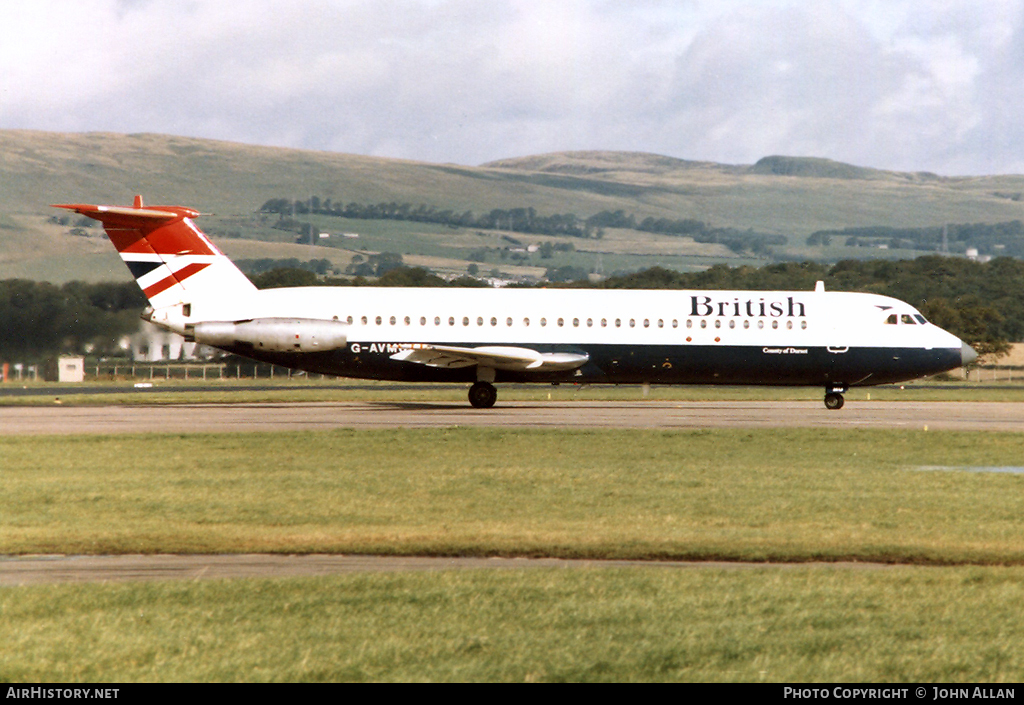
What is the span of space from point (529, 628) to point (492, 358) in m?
28.4

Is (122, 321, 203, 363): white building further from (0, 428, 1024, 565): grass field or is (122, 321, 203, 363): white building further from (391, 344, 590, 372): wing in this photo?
(0, 428, 1024, 565): grass field

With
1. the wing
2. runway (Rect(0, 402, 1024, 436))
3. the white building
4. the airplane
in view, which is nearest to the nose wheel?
runway (Rect(0, 402, 1024, 436))

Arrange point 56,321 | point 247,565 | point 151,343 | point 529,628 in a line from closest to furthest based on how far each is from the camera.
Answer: point 529,628 < point 247,565 < point 56,321 < point 151,343

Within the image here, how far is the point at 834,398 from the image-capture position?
1578 inches

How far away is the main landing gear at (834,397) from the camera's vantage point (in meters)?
40.0

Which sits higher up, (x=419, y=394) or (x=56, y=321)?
(x=56, y=321)

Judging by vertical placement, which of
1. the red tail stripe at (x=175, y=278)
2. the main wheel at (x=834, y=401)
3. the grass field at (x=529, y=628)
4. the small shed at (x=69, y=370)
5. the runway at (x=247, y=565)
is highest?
the red tail stripe at (x=175, y=278)

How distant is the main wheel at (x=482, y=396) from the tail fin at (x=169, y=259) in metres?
8.57

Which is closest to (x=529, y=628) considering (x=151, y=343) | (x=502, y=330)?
(x=502, y=330)

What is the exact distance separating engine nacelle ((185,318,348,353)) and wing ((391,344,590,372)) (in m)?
2.15

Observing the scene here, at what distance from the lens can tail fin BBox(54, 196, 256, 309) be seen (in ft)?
126

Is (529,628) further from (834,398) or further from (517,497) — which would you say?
(834,398)

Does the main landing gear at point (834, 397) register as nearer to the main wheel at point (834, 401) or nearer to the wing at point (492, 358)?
the main wheel at point (834, 401)

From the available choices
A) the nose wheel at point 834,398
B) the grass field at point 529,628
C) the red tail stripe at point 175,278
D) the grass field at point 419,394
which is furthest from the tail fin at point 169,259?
the grass field at point 529,628
